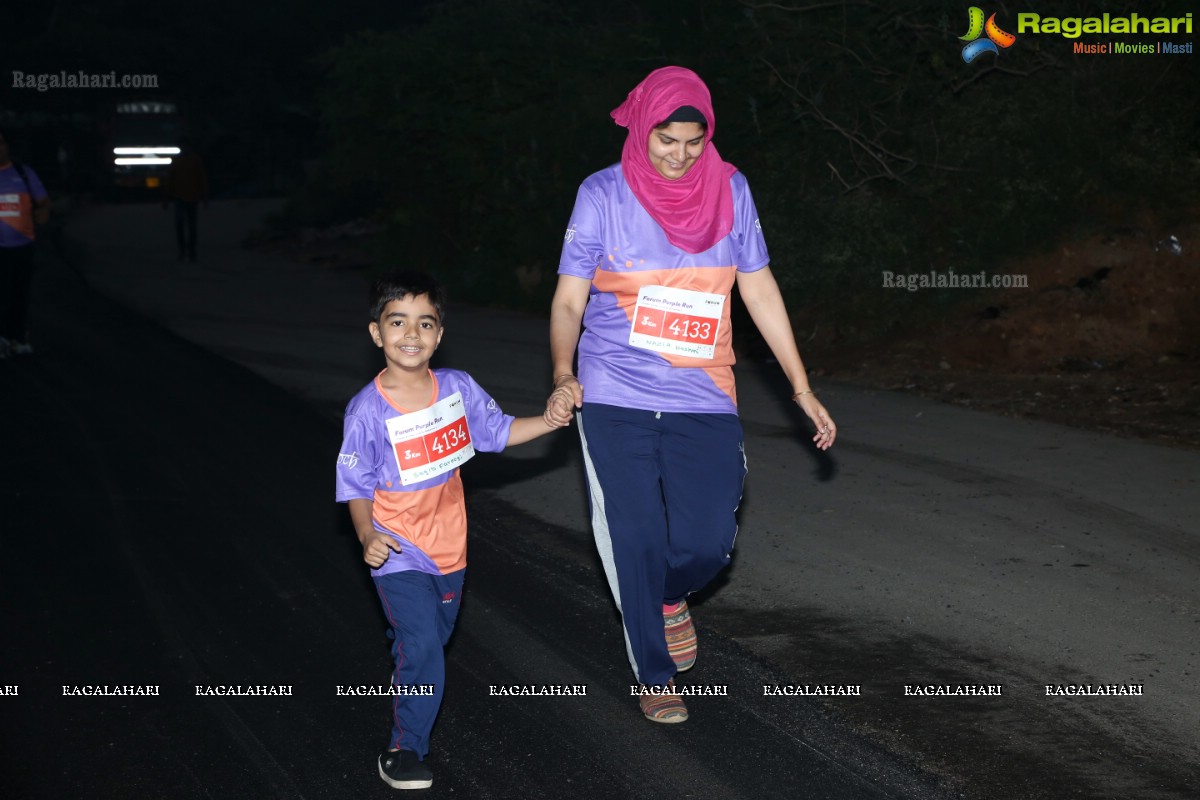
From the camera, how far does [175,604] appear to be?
6.30 meters

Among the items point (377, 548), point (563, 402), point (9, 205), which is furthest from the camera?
point (9, 205)

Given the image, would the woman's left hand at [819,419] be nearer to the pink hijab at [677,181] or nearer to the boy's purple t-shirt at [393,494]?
the pink hijab at [677,181]

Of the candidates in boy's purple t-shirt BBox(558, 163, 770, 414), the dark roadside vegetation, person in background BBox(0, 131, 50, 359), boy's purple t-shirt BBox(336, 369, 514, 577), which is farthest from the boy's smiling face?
person in background BBox(0, 131, 50, 359)

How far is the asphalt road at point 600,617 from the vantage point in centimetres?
456

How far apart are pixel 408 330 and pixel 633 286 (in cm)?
89

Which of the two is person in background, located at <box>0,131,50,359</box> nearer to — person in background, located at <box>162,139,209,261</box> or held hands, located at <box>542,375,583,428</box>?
held hands, located at <box>542,375,583,428</box>

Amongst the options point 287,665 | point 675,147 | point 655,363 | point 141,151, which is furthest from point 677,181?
point 141,151

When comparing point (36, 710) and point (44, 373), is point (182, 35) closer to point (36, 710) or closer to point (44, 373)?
point (44, 373)

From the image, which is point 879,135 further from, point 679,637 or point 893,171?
Result: point 679,637

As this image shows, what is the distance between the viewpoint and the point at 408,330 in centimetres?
441

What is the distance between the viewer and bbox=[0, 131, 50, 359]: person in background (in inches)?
510

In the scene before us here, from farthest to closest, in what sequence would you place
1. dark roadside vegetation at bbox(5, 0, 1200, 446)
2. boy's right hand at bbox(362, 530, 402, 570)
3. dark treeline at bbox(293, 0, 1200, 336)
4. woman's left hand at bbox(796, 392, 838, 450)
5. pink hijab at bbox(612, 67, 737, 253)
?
dark treeline at bbox(293, 0, 1200, 336) < dark roadside vegetation at bbox(5, 0, 1200, 446) < woman's left hand at bbox(796, 392, 838, 450) < pink hijab at bbox(612, 67, 737, 253) < boy's right hand at bbox(362, 530, 402, 570)

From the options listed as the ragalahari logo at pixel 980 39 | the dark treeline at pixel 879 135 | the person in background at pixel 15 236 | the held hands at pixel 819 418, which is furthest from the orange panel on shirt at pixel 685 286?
the ragalahari logo at pixel 980 39

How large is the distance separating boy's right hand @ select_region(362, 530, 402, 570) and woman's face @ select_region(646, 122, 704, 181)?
5.30 ft
